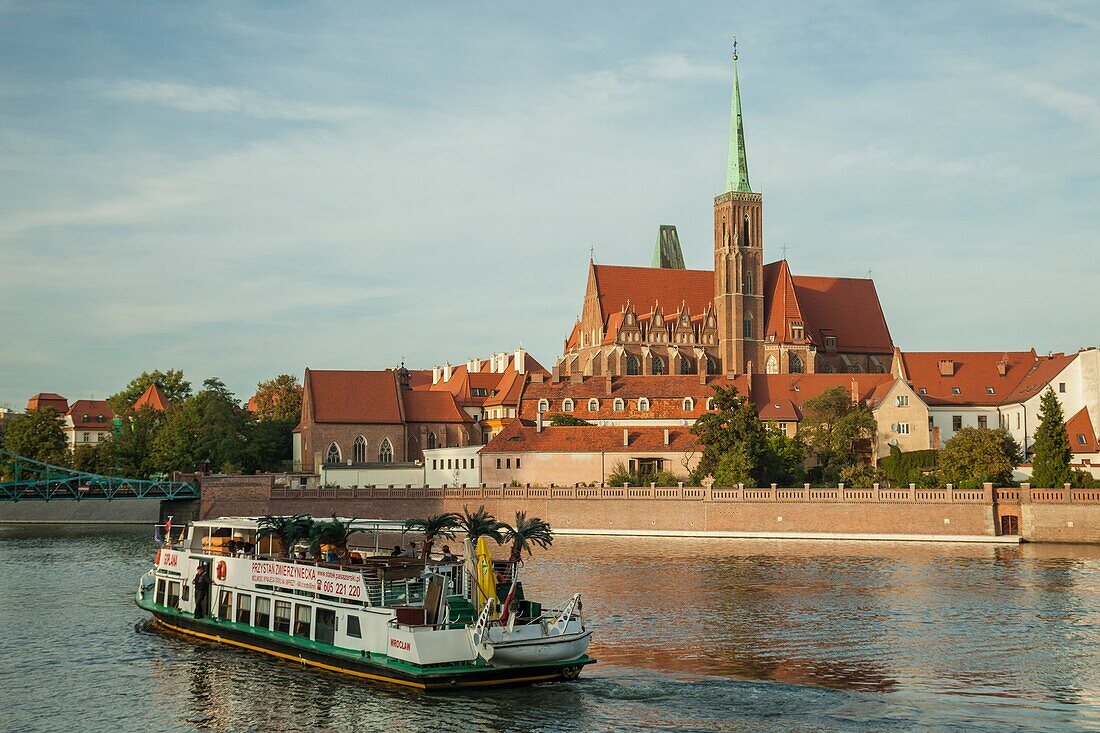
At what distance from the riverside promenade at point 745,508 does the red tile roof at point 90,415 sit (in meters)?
85.2

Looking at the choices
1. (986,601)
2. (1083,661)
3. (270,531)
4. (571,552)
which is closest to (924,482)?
(571,552)

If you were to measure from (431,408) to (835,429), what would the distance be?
136 feet

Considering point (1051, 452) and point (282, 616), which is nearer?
point (282, 616)

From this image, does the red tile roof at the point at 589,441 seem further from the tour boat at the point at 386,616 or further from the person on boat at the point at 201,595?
the person on boat at the point at 201,595

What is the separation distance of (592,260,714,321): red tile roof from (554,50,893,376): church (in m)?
0.11

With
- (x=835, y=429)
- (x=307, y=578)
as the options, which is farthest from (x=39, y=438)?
(x=307, y=578)

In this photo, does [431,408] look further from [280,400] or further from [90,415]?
[90,415]

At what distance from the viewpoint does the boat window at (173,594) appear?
46.0 metres

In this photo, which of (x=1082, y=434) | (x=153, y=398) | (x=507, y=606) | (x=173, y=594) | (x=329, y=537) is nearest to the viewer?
(x=507, y=606)

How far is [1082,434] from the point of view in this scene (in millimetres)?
90312

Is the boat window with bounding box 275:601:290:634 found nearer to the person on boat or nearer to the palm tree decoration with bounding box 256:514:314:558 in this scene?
the palm tree decoration with bounding box 256:514:314:558

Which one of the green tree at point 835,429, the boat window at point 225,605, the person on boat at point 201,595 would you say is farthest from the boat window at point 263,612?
the green tree at point 835,429

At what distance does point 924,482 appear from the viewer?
83938mm

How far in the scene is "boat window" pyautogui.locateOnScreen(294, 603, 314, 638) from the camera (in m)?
38.7
